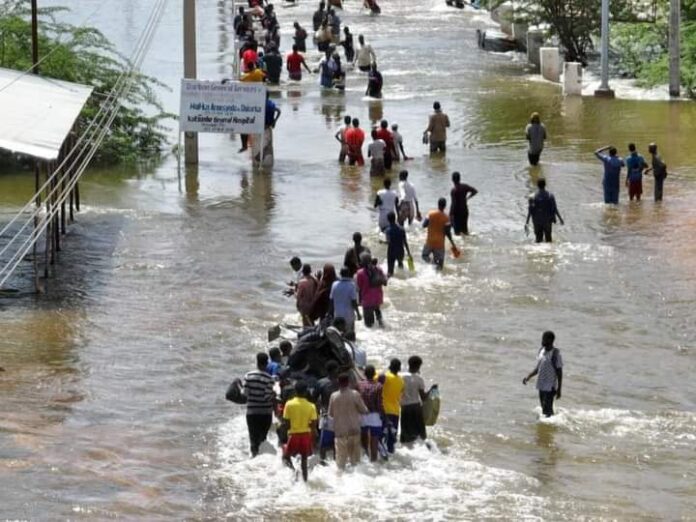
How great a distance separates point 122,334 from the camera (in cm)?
2014

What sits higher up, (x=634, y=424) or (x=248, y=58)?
(x=248, y=58)

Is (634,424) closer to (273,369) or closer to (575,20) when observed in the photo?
(273,369)

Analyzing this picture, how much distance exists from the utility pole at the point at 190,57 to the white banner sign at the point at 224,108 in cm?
41

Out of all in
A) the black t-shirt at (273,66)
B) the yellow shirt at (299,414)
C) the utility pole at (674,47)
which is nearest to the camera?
the yellow shirt at (299,414)

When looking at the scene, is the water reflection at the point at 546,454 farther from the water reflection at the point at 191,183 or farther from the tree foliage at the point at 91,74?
the tree foliage at the point at 91,74

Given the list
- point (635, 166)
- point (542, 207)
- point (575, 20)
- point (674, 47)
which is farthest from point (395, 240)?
point (575, 20)

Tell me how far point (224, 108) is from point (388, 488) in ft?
56.5

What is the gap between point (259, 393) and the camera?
1503cm

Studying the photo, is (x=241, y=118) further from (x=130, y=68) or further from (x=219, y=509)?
(x=219, y=509)

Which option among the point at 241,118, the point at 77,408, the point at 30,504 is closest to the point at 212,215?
the point at 241,118

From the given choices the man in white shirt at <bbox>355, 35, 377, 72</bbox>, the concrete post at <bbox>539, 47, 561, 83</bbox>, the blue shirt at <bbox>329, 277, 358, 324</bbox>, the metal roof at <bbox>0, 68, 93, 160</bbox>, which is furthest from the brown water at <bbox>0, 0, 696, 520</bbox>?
the man in white shirt at <bbox>355, 35, 377, 72</bbox>

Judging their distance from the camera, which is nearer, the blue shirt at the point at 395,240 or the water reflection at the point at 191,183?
the blue shirt at the point at 395,240

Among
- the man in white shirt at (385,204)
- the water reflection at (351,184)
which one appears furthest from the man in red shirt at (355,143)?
the man in white shirt at (385,204)

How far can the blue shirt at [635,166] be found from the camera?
27281 millimetres
